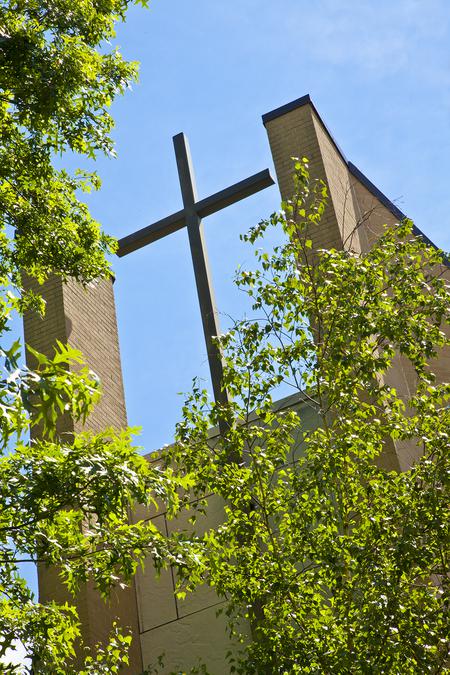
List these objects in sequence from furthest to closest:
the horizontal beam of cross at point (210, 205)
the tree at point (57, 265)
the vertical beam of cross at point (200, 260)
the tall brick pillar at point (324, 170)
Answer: the horizontal beam of cross at point (210, 205), the tall brick pillar at point (324, 170), the vertical beam of cross at point (200, 260), the tree at point (57, 265)

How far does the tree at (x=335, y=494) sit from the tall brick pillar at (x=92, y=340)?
294 cm

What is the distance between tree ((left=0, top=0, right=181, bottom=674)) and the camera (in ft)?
20.2

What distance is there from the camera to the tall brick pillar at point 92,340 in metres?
10.3

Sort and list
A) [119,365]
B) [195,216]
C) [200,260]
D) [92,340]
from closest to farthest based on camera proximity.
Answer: [200,260] < [195,216] < [92,340] < [119,365]

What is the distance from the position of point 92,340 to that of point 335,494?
5243 mm

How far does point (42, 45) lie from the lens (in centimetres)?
768

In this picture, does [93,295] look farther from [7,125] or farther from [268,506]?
[268,506]

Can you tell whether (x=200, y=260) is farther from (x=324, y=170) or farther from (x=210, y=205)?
(x=324, y=170)

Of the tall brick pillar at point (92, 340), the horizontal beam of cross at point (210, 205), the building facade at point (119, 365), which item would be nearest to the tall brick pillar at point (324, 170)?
the building facade at point (119, 365)

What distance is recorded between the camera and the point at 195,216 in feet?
35.6

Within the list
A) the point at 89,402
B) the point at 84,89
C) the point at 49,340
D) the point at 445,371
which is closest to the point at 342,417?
the point at 89,402

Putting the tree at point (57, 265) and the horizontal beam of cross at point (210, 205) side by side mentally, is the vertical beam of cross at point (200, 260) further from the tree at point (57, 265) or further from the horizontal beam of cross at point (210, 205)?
the tree at point (57, 265)

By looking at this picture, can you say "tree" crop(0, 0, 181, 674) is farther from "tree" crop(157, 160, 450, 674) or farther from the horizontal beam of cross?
the horizontal beam of cross

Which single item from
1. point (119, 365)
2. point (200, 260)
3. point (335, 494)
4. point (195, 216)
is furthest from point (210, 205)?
point (335, 494)
